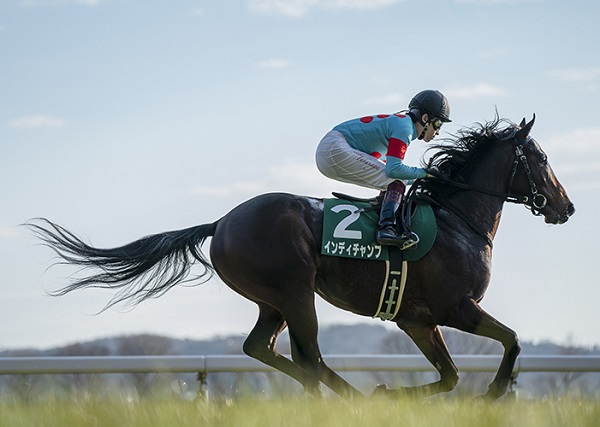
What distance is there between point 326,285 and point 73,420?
3.23m

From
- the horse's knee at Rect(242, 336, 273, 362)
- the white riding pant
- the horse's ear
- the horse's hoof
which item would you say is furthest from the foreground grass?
the horse's ear

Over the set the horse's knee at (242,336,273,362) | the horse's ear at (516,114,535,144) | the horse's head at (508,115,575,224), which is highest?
the horse's ear at (516,114,535,144)

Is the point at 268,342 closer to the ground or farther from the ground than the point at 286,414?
farther from the ground

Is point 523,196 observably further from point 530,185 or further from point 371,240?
point 371,240

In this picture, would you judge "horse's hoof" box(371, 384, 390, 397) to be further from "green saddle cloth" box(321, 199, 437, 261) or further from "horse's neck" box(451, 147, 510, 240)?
"horse's neck" box(451, 147, 510, 240)

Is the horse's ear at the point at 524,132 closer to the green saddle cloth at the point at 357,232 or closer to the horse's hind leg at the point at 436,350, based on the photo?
the green saddle cloth at the point at 357,232

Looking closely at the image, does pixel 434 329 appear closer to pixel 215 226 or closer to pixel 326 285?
pixel 326 285

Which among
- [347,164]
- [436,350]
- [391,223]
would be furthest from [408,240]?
[436,350]

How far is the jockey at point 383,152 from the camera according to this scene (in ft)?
25.2

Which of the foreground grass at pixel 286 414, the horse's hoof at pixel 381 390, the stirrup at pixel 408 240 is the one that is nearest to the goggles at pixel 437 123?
the stirrup at pixel 408 240

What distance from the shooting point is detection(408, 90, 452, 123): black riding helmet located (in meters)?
8.12

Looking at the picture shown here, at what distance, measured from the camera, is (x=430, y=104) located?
8117mm

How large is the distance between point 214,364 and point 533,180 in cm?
346

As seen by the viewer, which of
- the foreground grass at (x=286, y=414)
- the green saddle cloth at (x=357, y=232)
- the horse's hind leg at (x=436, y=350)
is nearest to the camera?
the foreground grass at (x=286, y=414)
